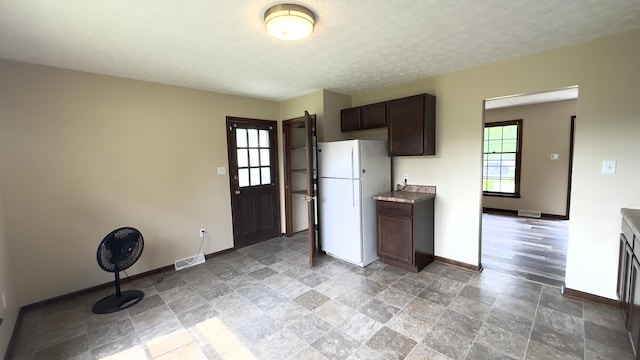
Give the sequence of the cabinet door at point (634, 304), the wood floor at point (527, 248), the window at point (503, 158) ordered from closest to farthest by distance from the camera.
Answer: the cabinet door at point (634, 304)
the wood floor at point (527, 248)
the window at point (503, 158)

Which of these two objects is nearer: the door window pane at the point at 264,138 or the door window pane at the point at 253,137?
the door window pane at the point at 253,137

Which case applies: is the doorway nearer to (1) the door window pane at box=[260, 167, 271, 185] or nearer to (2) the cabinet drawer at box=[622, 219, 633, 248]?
(2) the cabinet drawer at box=[622, 219, 633, 248]

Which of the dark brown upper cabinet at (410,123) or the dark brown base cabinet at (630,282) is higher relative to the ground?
the dark brown upper cabinet at (410,123)

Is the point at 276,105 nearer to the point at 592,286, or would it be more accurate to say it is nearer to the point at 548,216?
the point at 592,286

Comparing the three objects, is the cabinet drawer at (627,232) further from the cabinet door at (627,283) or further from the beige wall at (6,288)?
the beige wall at (6,288)

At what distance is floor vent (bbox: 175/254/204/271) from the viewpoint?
11.7ft

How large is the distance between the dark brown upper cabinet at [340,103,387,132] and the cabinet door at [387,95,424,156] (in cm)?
15

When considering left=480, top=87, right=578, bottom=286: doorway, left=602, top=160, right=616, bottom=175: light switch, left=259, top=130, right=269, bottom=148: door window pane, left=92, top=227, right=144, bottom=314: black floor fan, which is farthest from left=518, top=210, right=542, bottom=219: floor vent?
left=92, top=227, right=144, bottom=314: black floor fan

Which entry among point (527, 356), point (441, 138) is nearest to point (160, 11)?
point (441, 138)

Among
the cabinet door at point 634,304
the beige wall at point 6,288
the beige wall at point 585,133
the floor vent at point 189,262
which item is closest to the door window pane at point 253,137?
the floor vent at point 189,262

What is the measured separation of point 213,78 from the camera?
3.24m

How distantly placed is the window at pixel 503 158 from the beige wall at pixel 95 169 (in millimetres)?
5825

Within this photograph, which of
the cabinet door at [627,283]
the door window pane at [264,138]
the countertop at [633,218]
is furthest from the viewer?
the door window pane at [264,138]

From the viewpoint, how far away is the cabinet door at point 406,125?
327 cm
